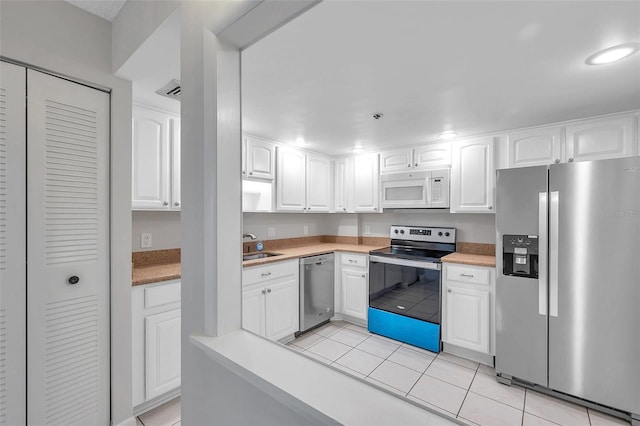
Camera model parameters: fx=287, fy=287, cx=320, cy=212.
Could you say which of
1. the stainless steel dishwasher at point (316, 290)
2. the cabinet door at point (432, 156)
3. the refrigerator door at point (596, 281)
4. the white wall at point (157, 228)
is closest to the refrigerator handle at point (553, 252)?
the refrigerator door at point (596, 281)

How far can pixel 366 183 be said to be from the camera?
3.68m

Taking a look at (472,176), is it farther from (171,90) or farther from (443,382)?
(171,90)

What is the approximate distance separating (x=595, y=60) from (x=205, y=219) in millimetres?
2085

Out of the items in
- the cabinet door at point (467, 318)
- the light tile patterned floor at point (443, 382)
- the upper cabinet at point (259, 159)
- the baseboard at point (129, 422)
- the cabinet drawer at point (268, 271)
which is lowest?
the light tile patterned floor at point (443, 382)

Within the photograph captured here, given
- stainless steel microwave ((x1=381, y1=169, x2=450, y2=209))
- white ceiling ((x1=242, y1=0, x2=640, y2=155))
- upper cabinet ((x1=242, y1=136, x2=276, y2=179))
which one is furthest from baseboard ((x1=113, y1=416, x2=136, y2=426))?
stainless steel microwave ((x1=381, y1=169, x2=450, y2=209))

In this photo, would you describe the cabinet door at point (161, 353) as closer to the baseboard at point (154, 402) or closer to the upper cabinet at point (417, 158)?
the baseboard at point (154, 402)

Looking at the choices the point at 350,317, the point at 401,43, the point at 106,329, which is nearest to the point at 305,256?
the point at 350,317

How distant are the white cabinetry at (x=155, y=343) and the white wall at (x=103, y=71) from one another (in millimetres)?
121

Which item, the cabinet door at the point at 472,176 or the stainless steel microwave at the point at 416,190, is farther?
the stainless steel microwave at the point at 416,190

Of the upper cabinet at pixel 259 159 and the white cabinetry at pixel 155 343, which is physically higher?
the upper cabinet at pixel 259 159

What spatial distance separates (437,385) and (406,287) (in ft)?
3.09

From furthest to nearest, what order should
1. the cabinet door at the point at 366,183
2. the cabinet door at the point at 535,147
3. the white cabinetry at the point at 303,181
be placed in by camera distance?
the cabinet door at the point at 366,183, the white cabinetry at the point at 303,181, the cabinet door at the point at 535,147

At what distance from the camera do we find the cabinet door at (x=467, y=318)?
2564 mm

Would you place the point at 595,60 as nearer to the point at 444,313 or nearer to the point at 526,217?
the point at 526,217
